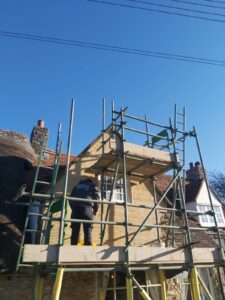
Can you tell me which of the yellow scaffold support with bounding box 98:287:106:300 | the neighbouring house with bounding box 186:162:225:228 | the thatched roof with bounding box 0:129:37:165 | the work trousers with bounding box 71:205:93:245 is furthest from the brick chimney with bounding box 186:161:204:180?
the work trousers with bounding box 71:205:93:245

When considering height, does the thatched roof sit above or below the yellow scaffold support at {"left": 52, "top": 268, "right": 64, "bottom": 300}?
above

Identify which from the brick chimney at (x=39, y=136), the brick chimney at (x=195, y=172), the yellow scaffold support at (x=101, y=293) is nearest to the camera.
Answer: the yellow scaffold support at (x=101, y=293)

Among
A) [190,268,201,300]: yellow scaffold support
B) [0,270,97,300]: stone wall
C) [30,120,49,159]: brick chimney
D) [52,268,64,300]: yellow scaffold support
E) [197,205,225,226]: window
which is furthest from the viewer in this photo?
[197,205,225,226]: window

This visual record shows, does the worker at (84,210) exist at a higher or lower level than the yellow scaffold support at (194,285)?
higher

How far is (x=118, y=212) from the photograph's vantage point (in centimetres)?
890

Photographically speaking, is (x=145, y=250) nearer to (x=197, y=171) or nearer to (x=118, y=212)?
(x=118, y=212)

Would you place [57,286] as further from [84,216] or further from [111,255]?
[84,216]

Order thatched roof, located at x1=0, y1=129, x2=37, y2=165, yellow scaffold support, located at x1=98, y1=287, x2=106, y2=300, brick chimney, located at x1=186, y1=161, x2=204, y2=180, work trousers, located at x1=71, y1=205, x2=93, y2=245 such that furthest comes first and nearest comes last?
brick chimney, located at x1=186, y1=161, x2=204, y2=180 < thatched roof, located at x1=0, y1=129, x2=37, y2=165 < yellow scaffold support, located at x1=98, y1=287, x2=106, y2=300 < work trousers, located at x1=71, y1=205, x2=93, y2=245

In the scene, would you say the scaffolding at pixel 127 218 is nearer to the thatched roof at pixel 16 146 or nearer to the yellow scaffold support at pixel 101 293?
the yellow scaffold support at pixel 101 293

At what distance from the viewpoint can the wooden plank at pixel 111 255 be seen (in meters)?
4.58

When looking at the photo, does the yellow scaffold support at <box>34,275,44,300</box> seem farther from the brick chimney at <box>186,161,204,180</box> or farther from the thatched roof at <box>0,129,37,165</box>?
the brick chimney at <box>186,161,204,180</box>

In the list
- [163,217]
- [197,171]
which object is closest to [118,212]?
[163,217]

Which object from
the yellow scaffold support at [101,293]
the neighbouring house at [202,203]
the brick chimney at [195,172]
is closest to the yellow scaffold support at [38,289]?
the yellow scaffold support at [101,293]

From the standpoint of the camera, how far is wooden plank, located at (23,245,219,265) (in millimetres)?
4582
